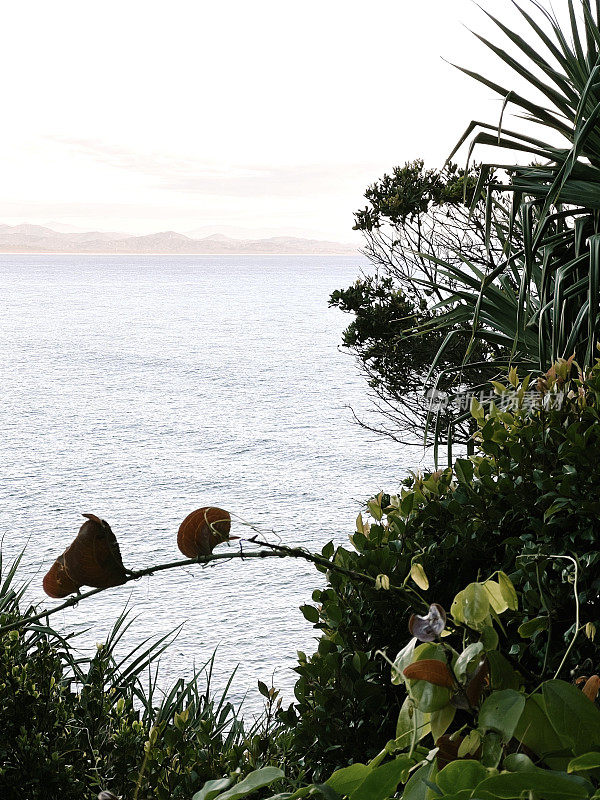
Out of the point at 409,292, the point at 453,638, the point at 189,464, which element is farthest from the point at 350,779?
the point at 189,464

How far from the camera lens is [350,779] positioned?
1.55ft

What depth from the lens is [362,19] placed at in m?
7.90

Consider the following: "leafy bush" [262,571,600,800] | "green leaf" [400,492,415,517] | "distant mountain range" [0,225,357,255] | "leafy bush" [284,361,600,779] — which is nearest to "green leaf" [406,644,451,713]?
"leafy bush" [262,571,600,800]

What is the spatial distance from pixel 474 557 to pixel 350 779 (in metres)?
0.73

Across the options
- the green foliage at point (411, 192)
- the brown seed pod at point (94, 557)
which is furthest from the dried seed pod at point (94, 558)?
the green foliage at point (411, 192)

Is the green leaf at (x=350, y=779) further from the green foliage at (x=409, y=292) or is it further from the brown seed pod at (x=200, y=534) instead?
the green foliage at (x=409, y=292)

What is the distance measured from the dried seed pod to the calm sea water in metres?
0.18

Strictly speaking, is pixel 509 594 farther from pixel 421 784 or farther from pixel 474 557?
pixel 474 557

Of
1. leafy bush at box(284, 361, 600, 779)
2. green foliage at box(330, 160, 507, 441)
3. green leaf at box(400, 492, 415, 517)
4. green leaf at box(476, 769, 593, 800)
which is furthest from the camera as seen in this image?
green foliage at box(330, 160, 507, 441)

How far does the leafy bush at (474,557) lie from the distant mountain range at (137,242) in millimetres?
99769

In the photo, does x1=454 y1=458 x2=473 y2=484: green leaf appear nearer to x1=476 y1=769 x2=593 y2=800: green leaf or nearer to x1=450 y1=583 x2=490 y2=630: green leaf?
x1=450 y1=583 x2=490 y2=630: green leaf

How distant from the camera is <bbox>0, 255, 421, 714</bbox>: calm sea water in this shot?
16.9ft

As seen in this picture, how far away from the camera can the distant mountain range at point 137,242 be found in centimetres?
10312

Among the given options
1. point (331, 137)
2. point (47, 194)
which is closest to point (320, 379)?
point (331, 137)
